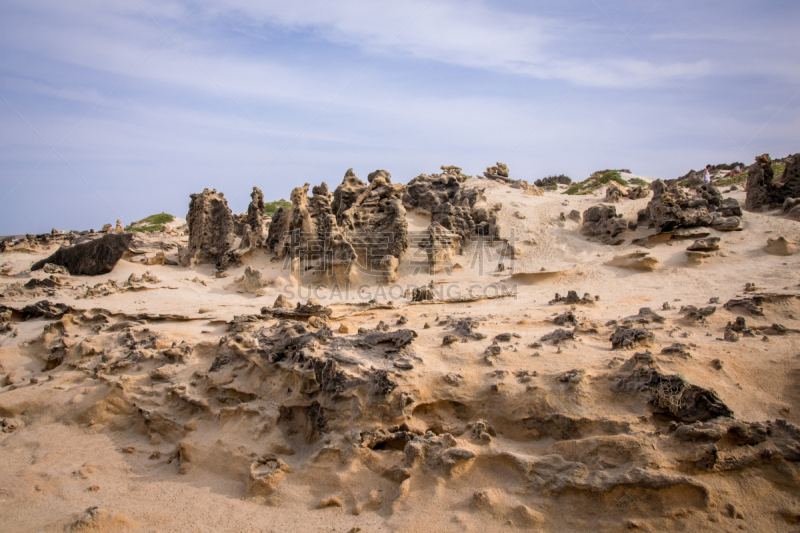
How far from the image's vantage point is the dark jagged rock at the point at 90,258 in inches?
425

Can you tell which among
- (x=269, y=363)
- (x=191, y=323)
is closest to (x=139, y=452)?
(x=269, y=363)

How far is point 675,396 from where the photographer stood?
164 inches

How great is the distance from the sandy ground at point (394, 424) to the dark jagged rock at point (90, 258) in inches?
124

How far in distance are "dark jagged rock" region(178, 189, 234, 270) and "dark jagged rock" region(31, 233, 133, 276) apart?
6.25ft

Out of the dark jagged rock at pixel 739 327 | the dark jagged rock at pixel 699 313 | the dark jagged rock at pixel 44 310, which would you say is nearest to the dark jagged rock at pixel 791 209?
the dark jagged rock at pixel 699 313

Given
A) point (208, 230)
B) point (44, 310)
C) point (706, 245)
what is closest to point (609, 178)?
point (706, 245)

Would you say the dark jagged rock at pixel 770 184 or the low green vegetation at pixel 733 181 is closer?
the dark jagged rock at pixel 770 184

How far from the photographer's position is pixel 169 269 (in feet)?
38.9

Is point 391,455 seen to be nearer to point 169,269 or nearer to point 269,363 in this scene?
point 269,363

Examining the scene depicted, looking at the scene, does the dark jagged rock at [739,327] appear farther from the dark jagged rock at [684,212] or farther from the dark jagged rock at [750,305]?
the dark jagged rock at [684,212]

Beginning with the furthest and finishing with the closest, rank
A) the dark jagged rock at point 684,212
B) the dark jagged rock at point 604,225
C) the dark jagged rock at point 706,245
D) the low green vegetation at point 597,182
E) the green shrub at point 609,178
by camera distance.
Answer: the green shrub at point 609,178 < the low green vegetation at point 597,182 < the dark jagged rock at point 604,225 < the dark jagged rock at point 684,212 < the dark jagged rock at point 706,245

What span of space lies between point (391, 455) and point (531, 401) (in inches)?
57.9

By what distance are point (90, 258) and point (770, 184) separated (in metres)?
17.9

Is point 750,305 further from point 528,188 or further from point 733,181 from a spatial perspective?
point 733,181
